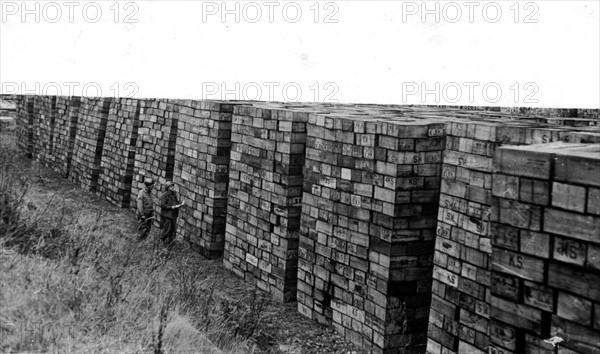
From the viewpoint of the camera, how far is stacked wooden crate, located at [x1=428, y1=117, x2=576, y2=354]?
561 cm

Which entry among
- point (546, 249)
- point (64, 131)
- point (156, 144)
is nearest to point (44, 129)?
point (64, 131)

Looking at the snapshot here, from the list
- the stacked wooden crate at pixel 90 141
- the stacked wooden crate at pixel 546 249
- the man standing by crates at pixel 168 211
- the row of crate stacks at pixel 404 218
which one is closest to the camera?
the stacked wooden crate at pixel 546 249

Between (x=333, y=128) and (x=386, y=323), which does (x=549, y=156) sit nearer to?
(x=386, y=323)

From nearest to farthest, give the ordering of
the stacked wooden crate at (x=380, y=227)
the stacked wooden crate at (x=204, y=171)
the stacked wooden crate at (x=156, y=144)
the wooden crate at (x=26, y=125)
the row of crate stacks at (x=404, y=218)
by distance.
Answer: the row of crate stacks at (x=404, y=218) < the stacked wooden crate at (x=380, y=227) < the stacked wooden crate at (x=204, y=171) < the stacked wooden crate at (x=156, y=144) < the wooden crate at (x=26, y=125)

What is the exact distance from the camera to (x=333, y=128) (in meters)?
7.23

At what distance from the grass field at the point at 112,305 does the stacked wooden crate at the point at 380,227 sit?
0.50 meters

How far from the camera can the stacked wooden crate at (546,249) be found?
11.8ft

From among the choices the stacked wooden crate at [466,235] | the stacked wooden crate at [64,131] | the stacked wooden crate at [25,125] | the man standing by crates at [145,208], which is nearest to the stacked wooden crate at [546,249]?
the stacked wooden crate at [466,235]

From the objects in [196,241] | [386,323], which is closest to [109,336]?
[386,323]

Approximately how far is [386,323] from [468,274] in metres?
1.04

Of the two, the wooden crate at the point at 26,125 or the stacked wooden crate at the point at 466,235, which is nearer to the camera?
the stacked wooden crate at the point at 466,235

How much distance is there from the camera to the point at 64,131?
16.4 metres

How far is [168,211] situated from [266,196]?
2.37 m

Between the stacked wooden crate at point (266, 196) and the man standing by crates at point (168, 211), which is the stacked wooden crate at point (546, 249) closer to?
the stacked wooden crate at point (266, 196)
